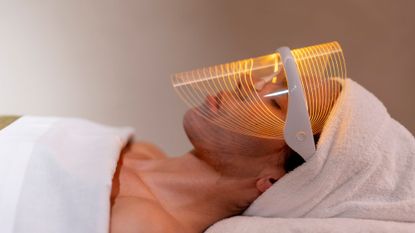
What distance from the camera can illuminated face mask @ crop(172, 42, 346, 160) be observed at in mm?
1003

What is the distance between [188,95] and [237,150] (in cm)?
18

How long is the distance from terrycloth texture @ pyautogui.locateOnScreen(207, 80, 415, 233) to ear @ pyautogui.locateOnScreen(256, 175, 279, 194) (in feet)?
0.12

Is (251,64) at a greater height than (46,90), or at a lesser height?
greater

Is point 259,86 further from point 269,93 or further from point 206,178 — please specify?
point 206,178

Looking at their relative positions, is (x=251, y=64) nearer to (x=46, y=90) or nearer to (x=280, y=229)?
(x=280, y=229)

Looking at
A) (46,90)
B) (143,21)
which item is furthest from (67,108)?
(143,21)

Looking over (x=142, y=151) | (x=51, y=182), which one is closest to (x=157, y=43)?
(x=142, y=151)

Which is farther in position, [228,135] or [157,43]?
[157,43]

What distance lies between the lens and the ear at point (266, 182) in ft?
3.77

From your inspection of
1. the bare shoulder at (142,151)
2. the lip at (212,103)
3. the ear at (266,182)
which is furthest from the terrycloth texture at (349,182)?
the bare shoulder at (142,151)

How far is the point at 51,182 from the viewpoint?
3.29ft

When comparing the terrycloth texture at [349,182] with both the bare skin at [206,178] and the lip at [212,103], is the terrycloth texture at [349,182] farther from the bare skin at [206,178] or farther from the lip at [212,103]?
the lip at [212,103]

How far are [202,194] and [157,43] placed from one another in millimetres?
602

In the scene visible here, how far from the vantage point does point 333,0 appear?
1508mm
